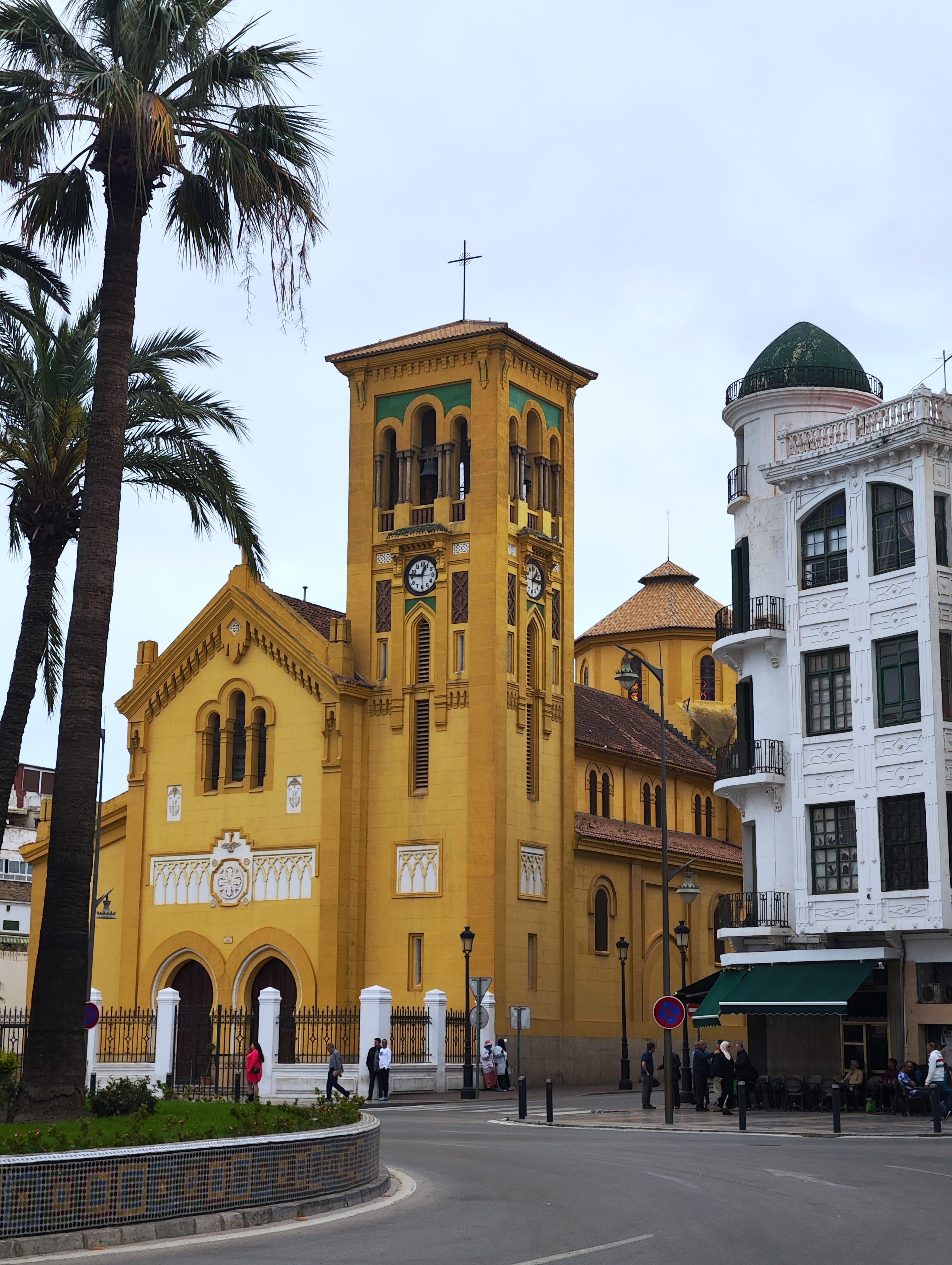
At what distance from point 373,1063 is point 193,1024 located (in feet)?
38.5

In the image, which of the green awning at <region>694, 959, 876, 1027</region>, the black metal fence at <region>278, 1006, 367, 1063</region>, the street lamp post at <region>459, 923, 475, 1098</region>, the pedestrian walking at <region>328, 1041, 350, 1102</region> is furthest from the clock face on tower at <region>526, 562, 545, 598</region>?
the pedestrian walking at <region>328, 1041, 350, 1102</region>

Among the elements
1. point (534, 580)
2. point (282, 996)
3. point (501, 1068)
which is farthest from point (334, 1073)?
point (534, 580)

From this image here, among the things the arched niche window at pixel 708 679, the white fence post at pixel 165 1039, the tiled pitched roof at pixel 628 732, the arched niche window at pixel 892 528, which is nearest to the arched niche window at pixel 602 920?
the tiled pitched roof at pixel 628 732

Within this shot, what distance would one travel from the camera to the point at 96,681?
18.4m

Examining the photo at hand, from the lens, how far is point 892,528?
37344 millimetres

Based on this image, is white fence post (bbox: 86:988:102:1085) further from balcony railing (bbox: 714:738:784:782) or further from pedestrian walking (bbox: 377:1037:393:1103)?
→ balcony railing (bbox: 714:738:784:782)

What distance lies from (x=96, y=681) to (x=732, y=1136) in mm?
15179

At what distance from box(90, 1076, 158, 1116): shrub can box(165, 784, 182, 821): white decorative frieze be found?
3709 centimetres

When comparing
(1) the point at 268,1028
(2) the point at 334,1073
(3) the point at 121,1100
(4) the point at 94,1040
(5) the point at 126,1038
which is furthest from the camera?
(5) the point at 126,1038

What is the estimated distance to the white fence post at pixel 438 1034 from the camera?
147ft

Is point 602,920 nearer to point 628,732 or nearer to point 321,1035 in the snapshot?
point 628,732

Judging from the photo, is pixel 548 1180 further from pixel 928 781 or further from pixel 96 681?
pixel 928 781

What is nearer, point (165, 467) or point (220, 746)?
point (165, 467)

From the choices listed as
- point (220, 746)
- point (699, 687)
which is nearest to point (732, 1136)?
point (220, 746)
